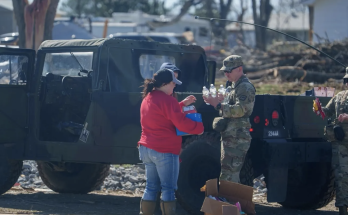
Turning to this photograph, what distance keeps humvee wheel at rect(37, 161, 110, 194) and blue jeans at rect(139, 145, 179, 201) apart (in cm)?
281

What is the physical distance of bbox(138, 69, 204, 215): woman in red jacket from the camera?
18.8 feet

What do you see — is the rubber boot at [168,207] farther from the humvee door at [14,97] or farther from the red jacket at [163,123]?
the humvee door at [14,97]

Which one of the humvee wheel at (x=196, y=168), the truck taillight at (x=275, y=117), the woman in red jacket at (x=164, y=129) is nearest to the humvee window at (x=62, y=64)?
the humvee wheel at (x=196, y=168)

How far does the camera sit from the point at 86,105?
7684 millimetres

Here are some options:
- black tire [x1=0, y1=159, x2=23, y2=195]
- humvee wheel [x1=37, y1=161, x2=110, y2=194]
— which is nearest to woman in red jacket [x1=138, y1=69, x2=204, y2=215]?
black tire [x1=0, y1=159, x2=23, y2=195]

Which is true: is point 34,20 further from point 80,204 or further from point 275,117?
point 275,117

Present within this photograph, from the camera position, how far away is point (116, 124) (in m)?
7.09

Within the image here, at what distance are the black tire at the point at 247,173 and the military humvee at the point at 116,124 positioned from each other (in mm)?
11

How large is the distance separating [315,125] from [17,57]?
3.82 m

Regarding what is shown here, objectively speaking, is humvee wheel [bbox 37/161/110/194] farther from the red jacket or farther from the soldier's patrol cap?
the soldier's patrol cap

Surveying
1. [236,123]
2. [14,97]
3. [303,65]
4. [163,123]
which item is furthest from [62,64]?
[303,65]

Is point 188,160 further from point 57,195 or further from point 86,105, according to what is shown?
point 57,195

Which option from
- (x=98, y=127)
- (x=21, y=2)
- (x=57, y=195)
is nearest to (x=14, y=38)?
(x=21, y=2)

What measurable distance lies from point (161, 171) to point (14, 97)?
2754mm
